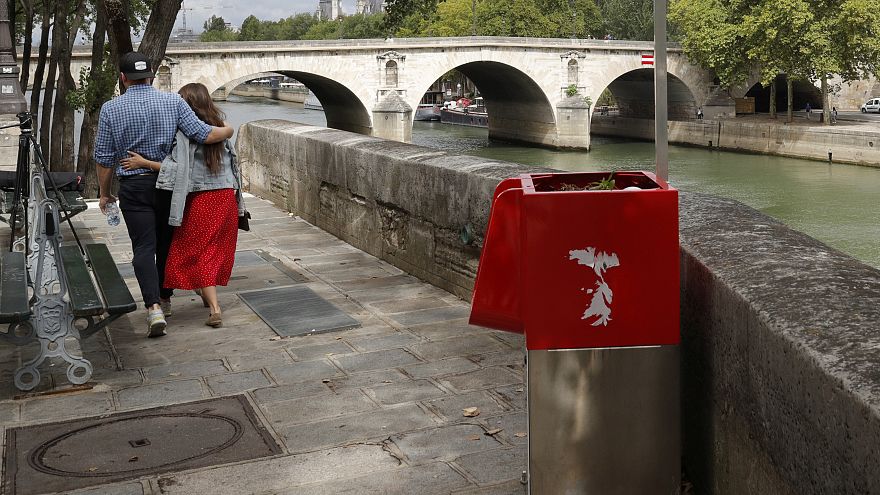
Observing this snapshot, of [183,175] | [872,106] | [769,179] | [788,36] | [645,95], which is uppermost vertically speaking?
[788,36]

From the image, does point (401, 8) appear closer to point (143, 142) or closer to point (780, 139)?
point (143, 142)

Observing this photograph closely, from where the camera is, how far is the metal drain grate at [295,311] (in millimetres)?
5492

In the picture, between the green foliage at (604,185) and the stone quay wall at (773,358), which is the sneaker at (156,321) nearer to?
the stone quay wall at (773,358)

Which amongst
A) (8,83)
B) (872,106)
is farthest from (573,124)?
(8,83)

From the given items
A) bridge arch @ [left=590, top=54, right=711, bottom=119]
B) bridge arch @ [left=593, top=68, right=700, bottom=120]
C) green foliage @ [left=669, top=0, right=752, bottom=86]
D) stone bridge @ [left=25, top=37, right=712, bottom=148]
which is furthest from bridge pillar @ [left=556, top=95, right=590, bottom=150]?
green foliage @ [left=669, top=0, right=752, bottom=86]

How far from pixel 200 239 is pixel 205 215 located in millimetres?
121

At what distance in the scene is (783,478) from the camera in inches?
90.7

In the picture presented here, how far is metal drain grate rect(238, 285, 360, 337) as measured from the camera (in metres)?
5.49

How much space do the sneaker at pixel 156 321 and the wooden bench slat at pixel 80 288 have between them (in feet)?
1.20

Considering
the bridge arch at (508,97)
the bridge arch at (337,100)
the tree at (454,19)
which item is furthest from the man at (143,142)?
the tree at (454,19)

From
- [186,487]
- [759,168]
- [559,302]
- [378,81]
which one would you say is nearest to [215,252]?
[186,487]

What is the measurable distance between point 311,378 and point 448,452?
1.08m

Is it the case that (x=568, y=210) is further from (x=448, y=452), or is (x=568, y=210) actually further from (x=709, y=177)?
(x=709, y=177)

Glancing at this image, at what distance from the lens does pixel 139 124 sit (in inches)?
209
